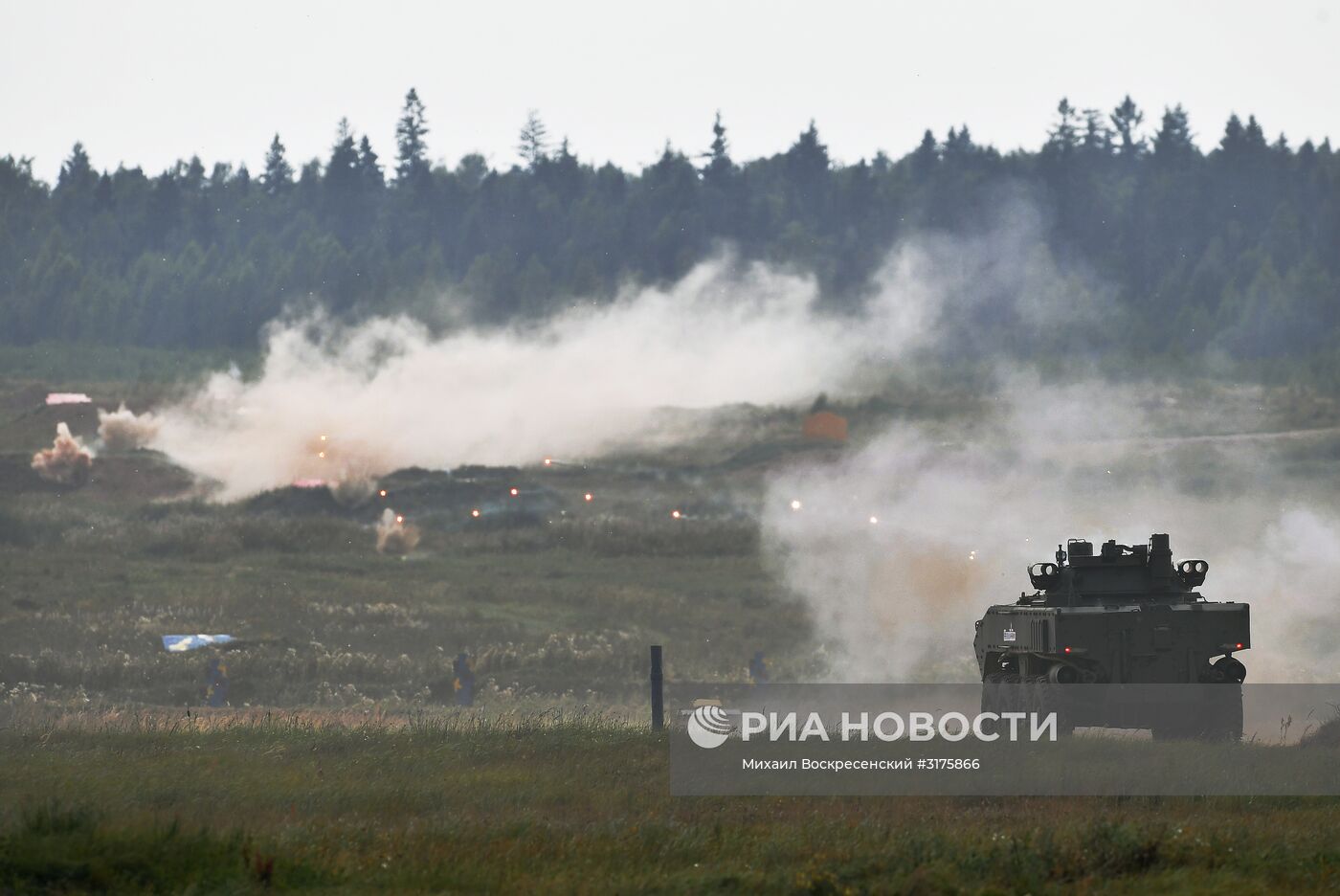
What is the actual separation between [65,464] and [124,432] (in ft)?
22.9

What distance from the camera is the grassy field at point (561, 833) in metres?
15.0

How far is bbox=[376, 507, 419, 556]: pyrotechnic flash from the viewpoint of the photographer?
281 feet

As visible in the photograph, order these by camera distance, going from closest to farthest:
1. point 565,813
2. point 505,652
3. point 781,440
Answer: point 565,813, point 505,652, point 781,440

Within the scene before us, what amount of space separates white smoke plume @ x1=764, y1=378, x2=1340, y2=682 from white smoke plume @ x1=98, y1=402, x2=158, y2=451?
4169 centimetres

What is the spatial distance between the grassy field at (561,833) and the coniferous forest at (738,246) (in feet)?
431

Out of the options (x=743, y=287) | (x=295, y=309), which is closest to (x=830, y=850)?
(x=743, y=287)

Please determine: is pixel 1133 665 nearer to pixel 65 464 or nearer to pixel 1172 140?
pixel 65 464

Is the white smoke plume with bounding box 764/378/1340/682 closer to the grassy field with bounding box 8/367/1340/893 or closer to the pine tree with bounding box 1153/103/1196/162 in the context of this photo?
the grassy field with bounding box 8/367/1340/893

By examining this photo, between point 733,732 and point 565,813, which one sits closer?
point 565,813

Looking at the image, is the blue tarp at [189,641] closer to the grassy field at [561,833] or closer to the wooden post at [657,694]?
the wooden post at [657,694]

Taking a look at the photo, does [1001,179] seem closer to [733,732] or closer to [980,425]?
[980,425]

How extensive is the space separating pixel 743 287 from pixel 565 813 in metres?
135

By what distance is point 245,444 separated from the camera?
10388cm

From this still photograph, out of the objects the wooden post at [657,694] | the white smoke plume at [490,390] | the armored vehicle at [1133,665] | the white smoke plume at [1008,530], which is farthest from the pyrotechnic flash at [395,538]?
the armored vehicle at [1133,665]
